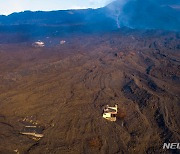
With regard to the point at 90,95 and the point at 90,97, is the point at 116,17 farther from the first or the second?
the point at 90,97

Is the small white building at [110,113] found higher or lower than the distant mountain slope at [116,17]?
lower

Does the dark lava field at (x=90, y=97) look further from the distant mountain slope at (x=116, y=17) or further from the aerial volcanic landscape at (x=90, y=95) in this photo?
the distant mountain slope at (x=116, y=17)

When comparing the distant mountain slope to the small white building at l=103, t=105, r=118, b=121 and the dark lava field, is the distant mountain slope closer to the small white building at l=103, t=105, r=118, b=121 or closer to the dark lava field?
the dark lava field

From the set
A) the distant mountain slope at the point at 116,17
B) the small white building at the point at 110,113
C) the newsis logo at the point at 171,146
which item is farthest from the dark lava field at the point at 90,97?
the distant mountain slope at the point at 116,17

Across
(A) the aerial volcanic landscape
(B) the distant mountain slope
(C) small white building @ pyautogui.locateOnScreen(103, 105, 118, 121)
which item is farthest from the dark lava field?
(B) the distant mountain slope

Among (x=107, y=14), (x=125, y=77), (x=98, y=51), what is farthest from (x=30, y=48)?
(x=107, y=14)

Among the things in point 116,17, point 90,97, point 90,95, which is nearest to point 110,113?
point 90,97

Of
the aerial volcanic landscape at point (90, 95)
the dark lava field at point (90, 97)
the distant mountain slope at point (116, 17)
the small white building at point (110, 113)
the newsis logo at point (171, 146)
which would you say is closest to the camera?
the newsis logo at point (171, 146)
